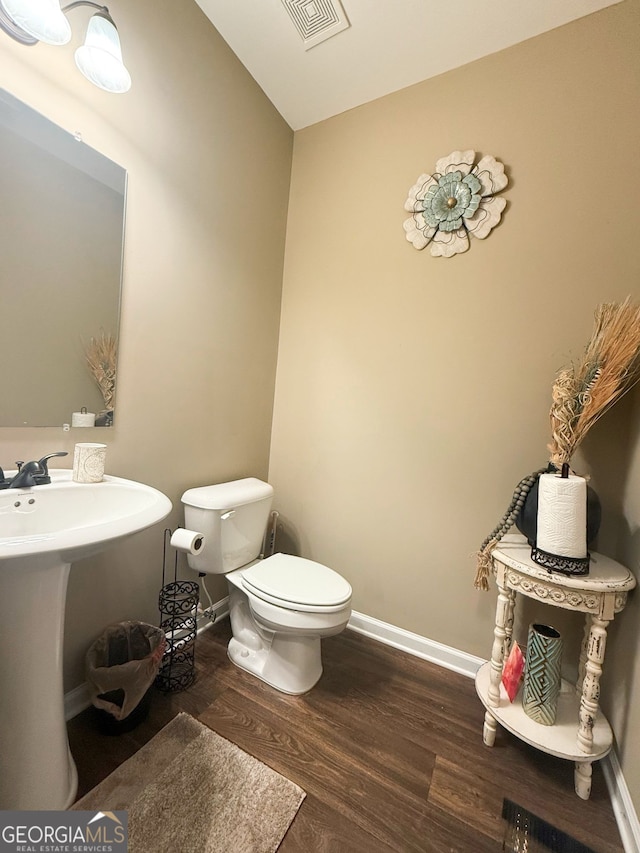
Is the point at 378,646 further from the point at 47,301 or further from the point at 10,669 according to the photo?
the point at 47,301

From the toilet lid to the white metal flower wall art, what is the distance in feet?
5.02

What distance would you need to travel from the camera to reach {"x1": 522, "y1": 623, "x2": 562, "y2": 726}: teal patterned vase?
110cm

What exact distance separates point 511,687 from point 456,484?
74 centimetres

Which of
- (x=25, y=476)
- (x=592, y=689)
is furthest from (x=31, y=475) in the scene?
(x=592, y=689)

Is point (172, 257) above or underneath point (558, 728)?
above

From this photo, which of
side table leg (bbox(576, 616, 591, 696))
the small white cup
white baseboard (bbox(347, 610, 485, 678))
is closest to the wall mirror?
the small white cup

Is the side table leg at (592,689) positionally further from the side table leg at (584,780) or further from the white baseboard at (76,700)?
the white baseboard at (76,700)

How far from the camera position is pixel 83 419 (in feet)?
3.71

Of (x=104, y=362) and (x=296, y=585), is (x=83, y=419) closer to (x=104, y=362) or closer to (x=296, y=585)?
(x=104, y=362)

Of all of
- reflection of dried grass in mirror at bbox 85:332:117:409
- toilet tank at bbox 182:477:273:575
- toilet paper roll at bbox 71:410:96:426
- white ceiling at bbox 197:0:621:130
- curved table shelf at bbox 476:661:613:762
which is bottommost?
curved table shelf at bbox 476:661:613:762

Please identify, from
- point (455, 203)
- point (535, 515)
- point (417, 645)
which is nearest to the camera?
point (535, 515)

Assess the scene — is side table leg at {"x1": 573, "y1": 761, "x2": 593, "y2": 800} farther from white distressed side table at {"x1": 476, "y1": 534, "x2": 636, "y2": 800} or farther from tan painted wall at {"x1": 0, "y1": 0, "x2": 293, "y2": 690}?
tan painted wall at {"x1": 0, "y1": 0, "x2": 293, "y2": 690}

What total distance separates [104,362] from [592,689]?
1.88 meters

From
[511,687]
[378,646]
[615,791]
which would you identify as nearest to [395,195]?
[511,687]
